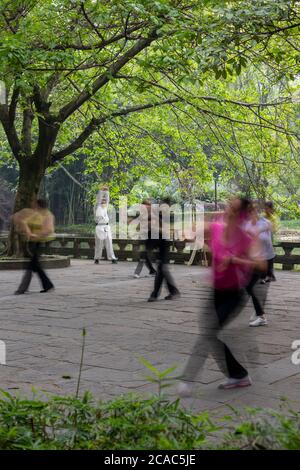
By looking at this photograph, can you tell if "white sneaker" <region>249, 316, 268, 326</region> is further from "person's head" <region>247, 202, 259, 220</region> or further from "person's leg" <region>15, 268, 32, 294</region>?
"person's leg" <region>15, 268, 32, 294</region>

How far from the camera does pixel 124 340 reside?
8656 millimetres

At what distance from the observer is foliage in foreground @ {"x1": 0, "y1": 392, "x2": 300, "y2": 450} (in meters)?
3.21

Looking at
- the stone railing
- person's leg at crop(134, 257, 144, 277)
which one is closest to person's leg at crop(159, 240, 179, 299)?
person's leg at crop(134, 257, 144, 277)

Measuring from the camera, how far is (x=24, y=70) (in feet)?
41.7

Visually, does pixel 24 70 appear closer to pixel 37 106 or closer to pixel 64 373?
pixel 37 106

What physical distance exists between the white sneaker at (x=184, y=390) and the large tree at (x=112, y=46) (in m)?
4.57

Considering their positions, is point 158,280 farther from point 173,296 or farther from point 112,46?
point 112,46

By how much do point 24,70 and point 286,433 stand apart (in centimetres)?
1066

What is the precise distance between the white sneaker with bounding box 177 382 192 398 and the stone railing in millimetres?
11441

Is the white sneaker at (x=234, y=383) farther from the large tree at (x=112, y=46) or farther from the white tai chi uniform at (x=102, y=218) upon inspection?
the white tai chi uniform at (x=102, y=218)

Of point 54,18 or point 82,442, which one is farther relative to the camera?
point 54,18

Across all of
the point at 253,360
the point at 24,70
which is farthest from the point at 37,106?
the point at 253,360

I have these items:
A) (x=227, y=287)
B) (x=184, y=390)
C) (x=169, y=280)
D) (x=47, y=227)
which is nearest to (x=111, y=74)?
(x=47, y=227)

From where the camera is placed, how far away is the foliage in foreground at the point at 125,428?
10.5 feet
